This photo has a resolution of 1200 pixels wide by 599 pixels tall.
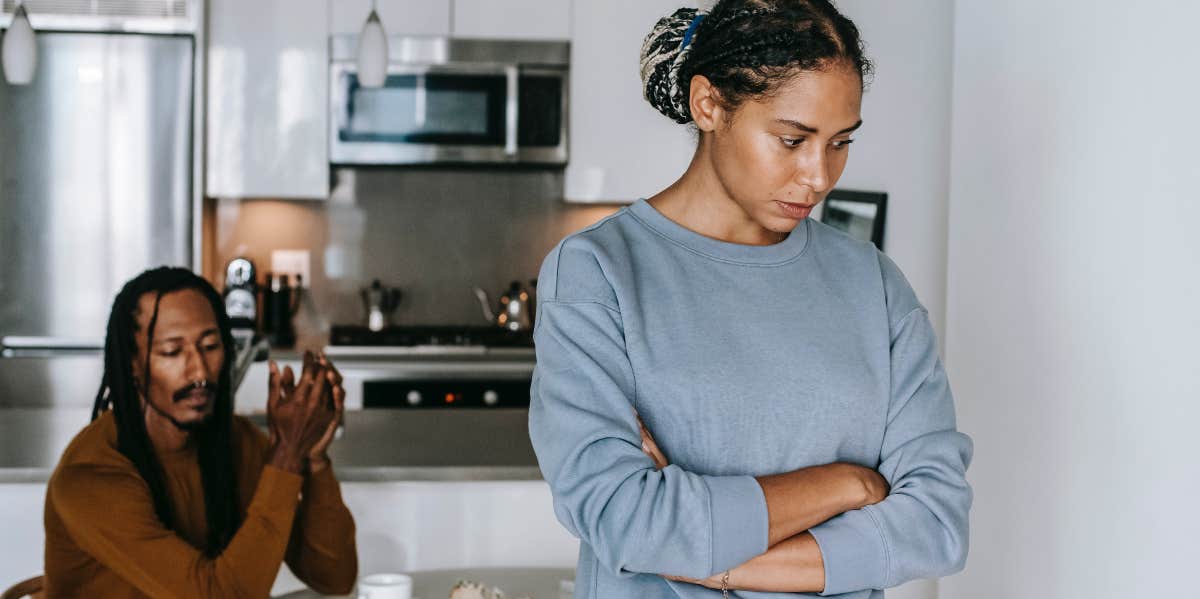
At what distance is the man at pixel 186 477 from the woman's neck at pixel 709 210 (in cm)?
88

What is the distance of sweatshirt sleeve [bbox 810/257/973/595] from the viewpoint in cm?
112

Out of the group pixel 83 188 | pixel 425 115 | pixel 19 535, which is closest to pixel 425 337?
pixel 425 115

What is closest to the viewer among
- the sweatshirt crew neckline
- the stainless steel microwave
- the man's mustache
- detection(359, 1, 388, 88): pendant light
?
the sweatshirt crew neckline

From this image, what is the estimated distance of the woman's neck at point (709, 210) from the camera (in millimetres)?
1201

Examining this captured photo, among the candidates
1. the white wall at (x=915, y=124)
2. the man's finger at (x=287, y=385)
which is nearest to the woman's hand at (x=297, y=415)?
the man's finger at (x=287, y=385)

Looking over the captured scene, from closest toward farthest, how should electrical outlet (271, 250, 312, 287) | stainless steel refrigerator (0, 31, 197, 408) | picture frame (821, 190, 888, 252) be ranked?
picture frame (821, 190, 888, 252), stainless steel refrigerator (0, 31, 197, 408), electrical outlet (271, 250, 312, 287)

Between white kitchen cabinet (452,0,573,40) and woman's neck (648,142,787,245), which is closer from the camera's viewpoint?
woman's neck (648,142,787,245)

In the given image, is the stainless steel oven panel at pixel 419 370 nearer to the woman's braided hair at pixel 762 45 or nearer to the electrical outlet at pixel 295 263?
the electrical outlet at pixel 295 263

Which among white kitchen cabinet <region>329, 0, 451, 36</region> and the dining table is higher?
white kitchen cabinet <region>329, 0, 451, 36</region>

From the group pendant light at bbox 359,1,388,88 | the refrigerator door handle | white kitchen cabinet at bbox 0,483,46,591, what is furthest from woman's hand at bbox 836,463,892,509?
the refrigerator door handle

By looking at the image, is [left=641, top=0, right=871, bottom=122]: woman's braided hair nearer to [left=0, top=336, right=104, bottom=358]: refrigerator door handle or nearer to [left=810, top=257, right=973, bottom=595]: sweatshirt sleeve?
[left=810, top=257, right=973, bottom=595]: sweatshirt sleeve

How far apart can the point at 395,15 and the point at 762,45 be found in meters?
3.05

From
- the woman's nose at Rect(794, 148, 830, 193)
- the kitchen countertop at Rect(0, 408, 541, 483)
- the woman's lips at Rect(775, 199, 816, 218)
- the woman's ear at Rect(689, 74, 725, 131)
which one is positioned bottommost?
the kitchen countertop at Rect(0, 408, 541, 483)

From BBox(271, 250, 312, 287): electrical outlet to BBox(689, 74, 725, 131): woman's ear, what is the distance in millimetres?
3404
